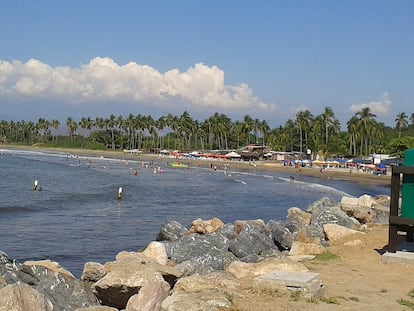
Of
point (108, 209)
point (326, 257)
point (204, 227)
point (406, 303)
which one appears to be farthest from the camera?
point (108, 209)

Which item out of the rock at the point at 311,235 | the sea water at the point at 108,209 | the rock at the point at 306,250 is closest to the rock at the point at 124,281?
the rock at the point at 306,250

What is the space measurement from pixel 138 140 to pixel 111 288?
162 metres

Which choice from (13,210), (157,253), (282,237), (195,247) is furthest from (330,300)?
(13,210)

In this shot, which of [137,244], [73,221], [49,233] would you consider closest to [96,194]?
[73,221]

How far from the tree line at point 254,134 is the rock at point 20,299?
7757 centimetres

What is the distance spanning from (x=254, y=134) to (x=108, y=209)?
116m

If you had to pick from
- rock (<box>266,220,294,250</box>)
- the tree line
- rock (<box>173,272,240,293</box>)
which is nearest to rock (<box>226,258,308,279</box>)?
rock (<box>173,272,240,293</box>)

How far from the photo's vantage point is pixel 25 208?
34656mm

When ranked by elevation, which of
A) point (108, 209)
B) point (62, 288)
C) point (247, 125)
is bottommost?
point (108, 209)

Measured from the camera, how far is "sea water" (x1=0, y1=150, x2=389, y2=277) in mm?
21188

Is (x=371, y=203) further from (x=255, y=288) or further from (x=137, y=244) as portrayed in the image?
(x=255, y=288)

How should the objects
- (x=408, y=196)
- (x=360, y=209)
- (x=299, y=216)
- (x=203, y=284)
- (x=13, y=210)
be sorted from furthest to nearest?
(x=13, y=210) < (x=360, y=209) < (x=299, y=216) < (x=408, y=196) < (x=203, y=284)

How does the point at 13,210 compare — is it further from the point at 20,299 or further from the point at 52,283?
the point at 20,299

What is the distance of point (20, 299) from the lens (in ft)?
24.8
